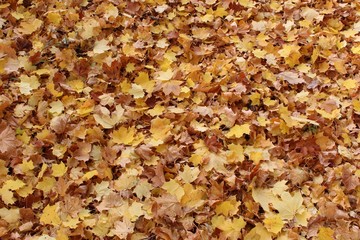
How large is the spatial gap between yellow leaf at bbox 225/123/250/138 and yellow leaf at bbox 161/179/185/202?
17.6 inches

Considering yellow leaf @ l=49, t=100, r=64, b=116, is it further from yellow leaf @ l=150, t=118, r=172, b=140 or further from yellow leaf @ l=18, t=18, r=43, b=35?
A: yellow leaf @ l=18, t=18, r=43, b=35

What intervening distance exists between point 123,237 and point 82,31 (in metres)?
1.63

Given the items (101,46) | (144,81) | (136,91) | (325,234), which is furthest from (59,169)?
(325,234)

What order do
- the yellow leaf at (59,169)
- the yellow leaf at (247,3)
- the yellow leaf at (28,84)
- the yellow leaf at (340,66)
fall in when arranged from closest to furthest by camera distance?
the yellow leaf at (59,169) → the yellow leaf at (28,84) → the yellow leaf at (340,66) → the yellow leaf at (247,3)

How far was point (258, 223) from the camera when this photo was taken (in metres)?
2.13

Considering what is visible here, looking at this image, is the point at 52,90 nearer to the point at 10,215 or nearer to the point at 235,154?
the point at 10,215

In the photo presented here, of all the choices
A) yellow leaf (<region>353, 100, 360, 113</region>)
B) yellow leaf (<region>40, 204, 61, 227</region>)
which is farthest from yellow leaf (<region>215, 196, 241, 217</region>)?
yellow leaf (<region>353, 100, 360, 113</region>)

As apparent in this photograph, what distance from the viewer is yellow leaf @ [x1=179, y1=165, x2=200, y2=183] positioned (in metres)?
2.29

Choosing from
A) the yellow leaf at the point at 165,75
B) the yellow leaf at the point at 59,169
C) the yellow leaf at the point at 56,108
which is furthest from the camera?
the yellow leaf at the point at 165,75

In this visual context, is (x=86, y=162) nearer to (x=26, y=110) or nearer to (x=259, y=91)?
(x=26, y=110)

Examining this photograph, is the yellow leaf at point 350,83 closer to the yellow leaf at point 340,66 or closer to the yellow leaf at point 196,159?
the yellow leaf at point 340,66

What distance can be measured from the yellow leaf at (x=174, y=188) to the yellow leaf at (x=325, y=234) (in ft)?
2.30

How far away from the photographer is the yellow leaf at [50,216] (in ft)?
6.89

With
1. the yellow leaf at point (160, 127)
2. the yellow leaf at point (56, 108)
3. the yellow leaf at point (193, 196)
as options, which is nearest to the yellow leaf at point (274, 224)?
the yellow leaf at point (193, 196)
